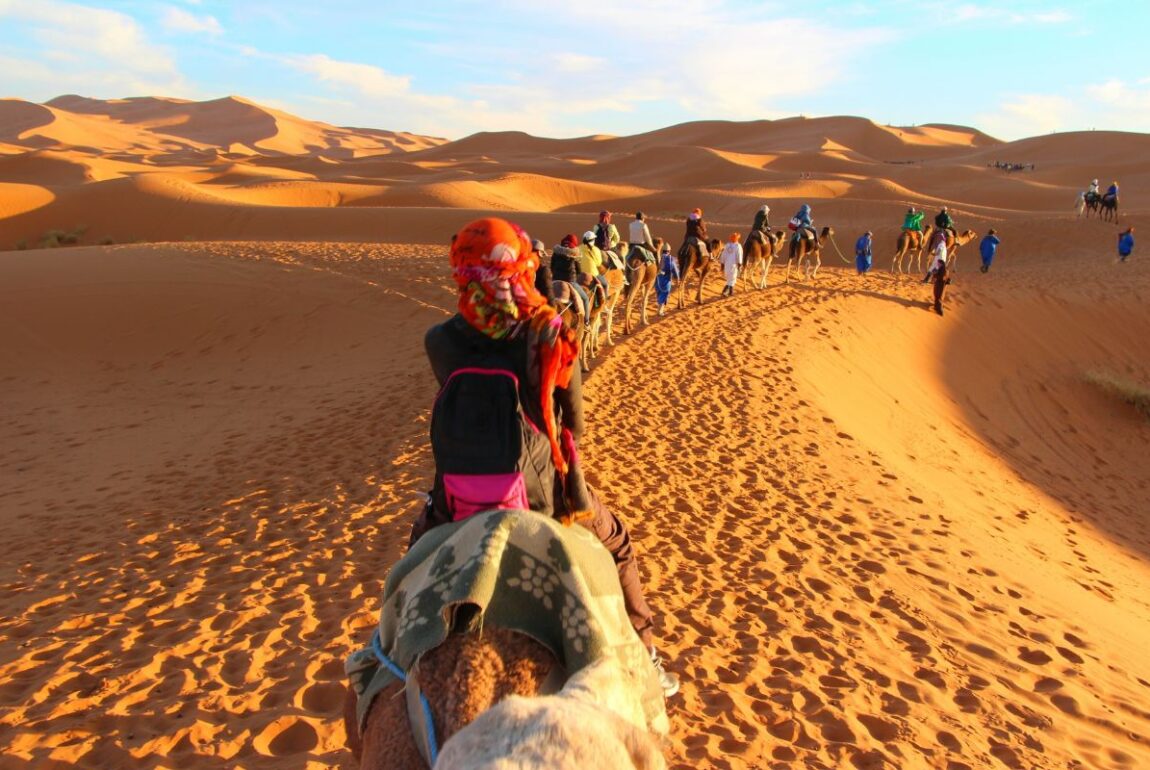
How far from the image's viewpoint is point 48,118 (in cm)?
9488

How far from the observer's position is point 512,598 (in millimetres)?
1926

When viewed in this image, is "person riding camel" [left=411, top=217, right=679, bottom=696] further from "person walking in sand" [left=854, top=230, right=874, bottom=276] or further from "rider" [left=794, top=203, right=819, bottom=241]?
"person walking in sand" [left=854, top=230, right=874, bottom=276]

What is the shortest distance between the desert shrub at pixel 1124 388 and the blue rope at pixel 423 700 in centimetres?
1698

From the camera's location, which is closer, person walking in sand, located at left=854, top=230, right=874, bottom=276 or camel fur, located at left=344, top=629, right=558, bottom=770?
camel fur, located at left=344, top=629, right=558, bottom=770

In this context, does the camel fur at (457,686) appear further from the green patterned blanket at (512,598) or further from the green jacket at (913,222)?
the green jacket at (913,222)

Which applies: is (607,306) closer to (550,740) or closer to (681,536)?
(681,536)

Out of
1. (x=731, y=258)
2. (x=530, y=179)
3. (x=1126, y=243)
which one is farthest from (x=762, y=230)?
(x=530, y=179)

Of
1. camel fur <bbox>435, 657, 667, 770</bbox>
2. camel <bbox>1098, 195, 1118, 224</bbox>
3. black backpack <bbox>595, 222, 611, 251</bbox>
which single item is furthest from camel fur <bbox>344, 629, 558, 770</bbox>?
camel <bbox>1098, 195, 1118, 224</bbox>

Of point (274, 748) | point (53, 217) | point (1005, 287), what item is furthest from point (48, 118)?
point (274, 748)

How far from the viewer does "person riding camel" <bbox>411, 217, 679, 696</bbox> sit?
2479mm

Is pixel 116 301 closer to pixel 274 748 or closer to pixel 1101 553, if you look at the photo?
pixel 274 748

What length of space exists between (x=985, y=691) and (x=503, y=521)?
4.29 metres

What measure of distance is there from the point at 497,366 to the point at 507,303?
202mm

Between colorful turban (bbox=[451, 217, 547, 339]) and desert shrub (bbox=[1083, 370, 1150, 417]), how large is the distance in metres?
16.3
